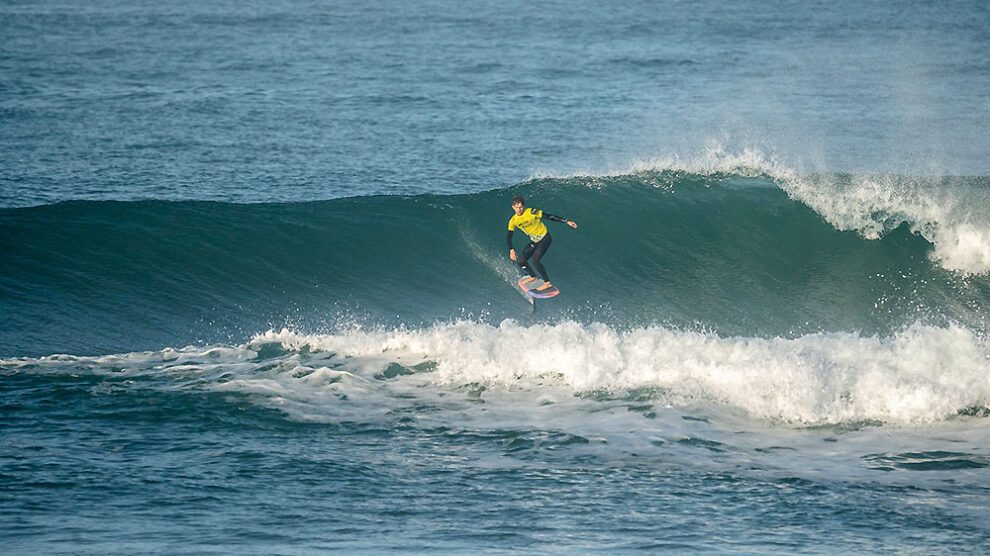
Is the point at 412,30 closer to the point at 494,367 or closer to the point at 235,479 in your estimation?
the point at 494,367

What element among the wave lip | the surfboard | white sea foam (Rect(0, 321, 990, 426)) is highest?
the wave lip

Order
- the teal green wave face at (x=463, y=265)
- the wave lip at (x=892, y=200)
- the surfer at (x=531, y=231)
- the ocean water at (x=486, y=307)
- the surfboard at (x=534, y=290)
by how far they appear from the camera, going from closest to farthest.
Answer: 1. the ocean water at (x=486, y=307)
2. the surfer at (x=531, y=231)
3. the surfboard at (x=534, y=290)
4. the teal green wave face at (x=463, y=265)
5. the wave lip at (x=892, y=200)

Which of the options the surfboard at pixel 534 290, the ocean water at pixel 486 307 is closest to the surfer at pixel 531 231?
the surfboard at pixel 534 290

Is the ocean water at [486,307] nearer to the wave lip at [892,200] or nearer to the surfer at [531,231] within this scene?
the wave lip at [892,200]

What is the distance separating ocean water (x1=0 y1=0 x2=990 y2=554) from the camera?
10.8 metres

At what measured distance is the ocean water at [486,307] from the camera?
10.8 metres

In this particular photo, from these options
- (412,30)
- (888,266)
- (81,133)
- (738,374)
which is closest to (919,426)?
(738,374)

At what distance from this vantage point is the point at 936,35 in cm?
4206

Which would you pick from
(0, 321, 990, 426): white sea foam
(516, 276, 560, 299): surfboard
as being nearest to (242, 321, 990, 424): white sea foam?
(0, 321, 990, 426): white sea foam

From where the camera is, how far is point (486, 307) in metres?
17.8

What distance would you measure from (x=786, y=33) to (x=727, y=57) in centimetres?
629

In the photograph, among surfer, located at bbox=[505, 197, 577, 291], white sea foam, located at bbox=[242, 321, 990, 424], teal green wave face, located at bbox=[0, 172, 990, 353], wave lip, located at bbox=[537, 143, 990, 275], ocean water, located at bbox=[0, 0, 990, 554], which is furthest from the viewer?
wave lip, located at bbox=[537, 143, 990, 275]

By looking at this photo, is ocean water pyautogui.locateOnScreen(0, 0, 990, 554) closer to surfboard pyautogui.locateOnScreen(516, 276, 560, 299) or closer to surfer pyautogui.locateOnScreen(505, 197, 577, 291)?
surfboard pyautogui.locateOnScreen(516, 276, 560, 299)

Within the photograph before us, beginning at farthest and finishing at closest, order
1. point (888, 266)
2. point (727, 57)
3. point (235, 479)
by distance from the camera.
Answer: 1. point (727, 57)
2. point (888, 266)
3. point (235, 479)
